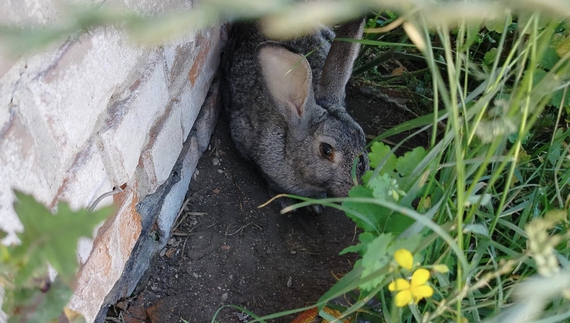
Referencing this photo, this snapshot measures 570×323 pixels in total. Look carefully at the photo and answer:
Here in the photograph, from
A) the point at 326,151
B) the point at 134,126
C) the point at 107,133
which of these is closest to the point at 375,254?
the point at 107,133

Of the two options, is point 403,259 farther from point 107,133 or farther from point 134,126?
point 134,126

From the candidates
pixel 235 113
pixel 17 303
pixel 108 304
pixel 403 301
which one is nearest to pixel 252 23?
pixel 235 113

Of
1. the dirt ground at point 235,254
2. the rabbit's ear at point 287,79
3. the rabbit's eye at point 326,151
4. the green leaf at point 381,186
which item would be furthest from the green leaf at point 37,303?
the rabbit's eye at point 326,151

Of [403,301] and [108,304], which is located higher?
[403,301]

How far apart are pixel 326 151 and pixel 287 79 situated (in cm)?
44

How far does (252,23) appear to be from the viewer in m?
3.28

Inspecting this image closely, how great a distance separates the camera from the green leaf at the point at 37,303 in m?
0.90

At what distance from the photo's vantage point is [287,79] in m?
2.99

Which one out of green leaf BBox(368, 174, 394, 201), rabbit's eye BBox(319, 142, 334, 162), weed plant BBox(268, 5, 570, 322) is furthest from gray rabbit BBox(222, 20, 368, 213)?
green leaf BBox(368, 174, 394, 201)

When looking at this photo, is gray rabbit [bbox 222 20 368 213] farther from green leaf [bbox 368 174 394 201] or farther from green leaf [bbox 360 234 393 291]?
green leaf [bbox 360 234 393 291]

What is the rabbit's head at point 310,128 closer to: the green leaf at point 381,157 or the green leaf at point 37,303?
the green leaf at point 381,157

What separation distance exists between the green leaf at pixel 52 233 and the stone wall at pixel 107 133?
2.10 feet

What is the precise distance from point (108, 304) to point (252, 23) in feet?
5.77

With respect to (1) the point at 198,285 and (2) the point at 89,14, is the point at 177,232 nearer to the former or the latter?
(1) the point at 198,285
